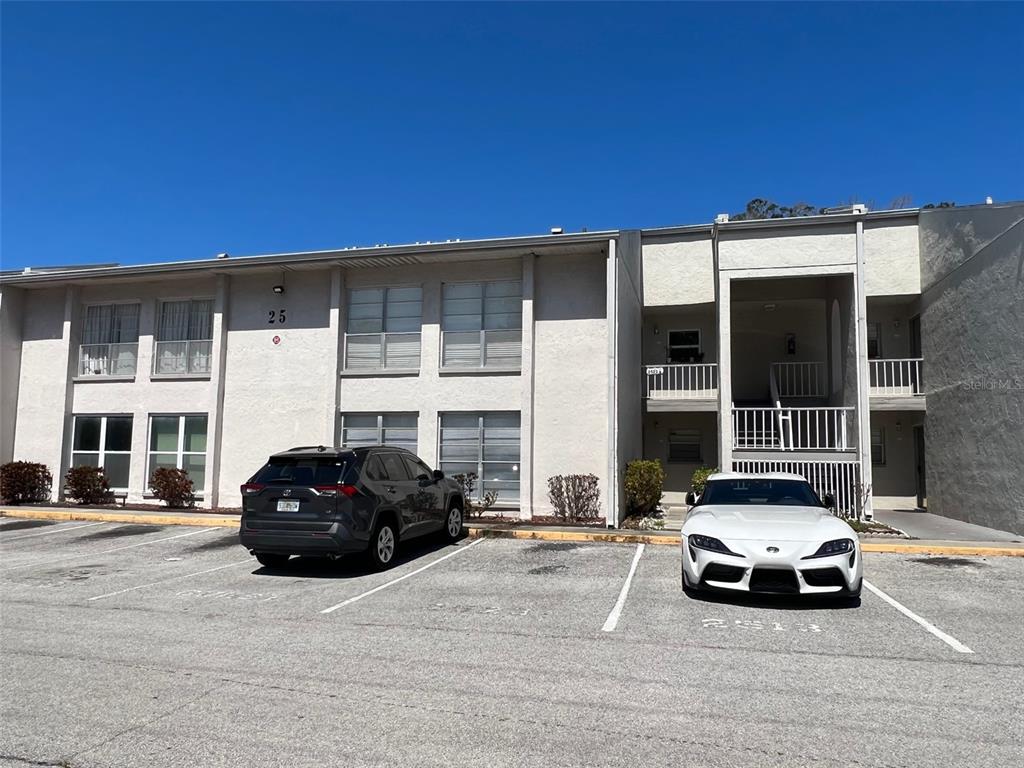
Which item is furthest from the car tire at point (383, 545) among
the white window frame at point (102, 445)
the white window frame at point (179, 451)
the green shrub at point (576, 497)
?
the white window frame at point (102, 445)

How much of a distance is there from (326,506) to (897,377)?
14.9 meters

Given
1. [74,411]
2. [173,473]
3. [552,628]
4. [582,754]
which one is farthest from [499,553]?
[74,411]

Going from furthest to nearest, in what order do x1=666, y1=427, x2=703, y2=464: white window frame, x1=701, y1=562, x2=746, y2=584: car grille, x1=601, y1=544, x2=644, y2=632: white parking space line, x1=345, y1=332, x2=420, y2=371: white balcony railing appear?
1. x1=666, y1=427, x2=703, y2=464: white window frame
2. x1=345, y1=332, x2=420, y2=371: white balcony railing
3. x1=701, y1=562, x2=746, y2=584: car grille
4. x1=601, y1=544, x2=644, y2=632: white parking space line

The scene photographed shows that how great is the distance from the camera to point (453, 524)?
1207 centimetres

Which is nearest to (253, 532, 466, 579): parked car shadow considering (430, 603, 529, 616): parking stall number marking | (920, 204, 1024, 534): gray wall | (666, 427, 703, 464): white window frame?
(430, 603, 529, 616): parking stall number marking

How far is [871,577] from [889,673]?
4.09 metres

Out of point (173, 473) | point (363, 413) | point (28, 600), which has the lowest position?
point (28, 600)

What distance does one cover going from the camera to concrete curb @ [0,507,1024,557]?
10.8m

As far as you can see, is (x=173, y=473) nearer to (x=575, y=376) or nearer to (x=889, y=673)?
(x=575, y=376)

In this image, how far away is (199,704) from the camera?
4824 millimetres

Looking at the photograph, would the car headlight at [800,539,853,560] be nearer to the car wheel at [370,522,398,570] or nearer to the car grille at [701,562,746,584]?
the car grille at [701,562,746,584]

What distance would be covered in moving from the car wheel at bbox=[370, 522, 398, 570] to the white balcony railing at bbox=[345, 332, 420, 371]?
636 cm

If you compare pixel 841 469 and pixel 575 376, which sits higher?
pixel 575 376
